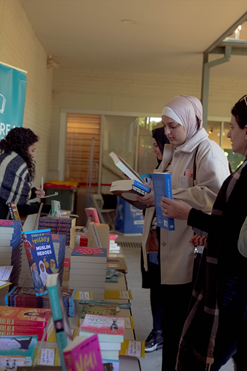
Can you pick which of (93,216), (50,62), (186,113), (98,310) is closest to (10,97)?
(93,216)

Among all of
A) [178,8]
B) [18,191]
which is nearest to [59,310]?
[18,191]

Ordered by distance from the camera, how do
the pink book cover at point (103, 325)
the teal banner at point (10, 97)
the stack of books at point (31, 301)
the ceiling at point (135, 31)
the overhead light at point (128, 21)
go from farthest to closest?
the overhead light at point (128, 21) → the ceiling at point (135, 31) → the teal banner at point (10, 97) → the stack of books at point (31, 301) → the pink book cover at point (103, 325)

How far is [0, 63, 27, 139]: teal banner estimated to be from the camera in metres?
3.67

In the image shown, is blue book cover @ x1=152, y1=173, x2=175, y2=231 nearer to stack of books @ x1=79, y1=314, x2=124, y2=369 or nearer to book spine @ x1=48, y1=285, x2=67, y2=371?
stack of books @ x1=79, y1=314, x2=124, y2=369

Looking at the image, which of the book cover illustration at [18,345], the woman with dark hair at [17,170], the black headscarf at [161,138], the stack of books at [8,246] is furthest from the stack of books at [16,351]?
the woman with dark hair at [17,170]

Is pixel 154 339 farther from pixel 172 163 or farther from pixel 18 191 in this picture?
pixel 18 191

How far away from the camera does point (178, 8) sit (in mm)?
4613

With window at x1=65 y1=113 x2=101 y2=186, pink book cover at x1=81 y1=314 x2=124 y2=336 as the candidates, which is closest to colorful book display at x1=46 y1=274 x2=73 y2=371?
pink book cover at x1=81 y1=314 x2=124 y2=336

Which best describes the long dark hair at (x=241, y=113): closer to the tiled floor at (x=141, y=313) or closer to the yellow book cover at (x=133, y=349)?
the yellow book cover at (x=133, y=349)

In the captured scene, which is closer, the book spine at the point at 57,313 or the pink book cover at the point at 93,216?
the book spine at the point at 57,313

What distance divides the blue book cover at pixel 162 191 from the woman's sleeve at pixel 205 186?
15 centimetres

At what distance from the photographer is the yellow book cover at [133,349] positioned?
118cm

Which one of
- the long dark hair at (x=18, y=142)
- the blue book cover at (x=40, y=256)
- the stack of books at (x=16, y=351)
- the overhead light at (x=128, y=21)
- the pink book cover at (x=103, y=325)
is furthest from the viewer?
the overhead light at (x=128, y=21)

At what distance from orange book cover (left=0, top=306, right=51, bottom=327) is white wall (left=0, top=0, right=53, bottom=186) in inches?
144
